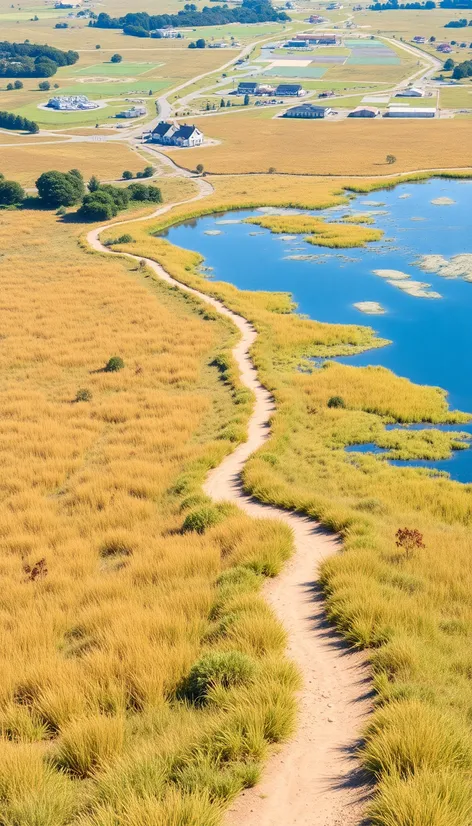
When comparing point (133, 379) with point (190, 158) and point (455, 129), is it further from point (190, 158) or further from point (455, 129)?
point (455, 129)

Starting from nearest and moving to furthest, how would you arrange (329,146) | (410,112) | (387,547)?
1. (387,547)
2. (329,146)
3. (410,112)

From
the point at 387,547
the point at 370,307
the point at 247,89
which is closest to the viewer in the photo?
the point at 387,547

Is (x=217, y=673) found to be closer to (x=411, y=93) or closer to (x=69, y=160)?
(x=69, y=160)

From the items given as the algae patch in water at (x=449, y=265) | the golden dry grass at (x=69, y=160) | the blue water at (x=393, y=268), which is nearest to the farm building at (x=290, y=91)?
the golden dry grass at (x=69, y=160)

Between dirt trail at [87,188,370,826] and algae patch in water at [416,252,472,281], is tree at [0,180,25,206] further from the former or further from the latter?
dirt trail at [87,188,370,826]

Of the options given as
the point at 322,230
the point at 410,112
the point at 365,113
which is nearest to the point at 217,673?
the point at 322,230

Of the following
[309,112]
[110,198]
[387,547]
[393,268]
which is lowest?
[387,547]

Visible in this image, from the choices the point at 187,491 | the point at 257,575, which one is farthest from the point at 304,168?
the point at 257,575
